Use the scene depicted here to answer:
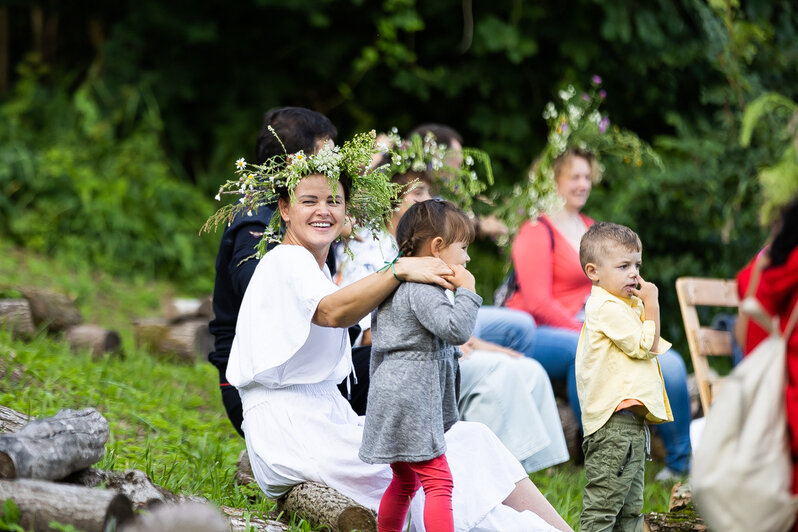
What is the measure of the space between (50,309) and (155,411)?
1484 mm

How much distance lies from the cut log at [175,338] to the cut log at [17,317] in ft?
2.76

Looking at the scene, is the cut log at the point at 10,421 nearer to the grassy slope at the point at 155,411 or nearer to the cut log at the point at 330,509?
the grassy slope at the point at 155,411

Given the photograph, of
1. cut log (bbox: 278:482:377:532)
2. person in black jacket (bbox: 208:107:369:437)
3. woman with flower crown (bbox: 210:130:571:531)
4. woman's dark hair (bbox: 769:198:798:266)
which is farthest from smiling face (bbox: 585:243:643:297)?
person in black jacket (bbox: 208:107:369:437)

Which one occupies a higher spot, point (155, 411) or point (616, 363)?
point (616, 363)

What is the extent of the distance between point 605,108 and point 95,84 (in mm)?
5044

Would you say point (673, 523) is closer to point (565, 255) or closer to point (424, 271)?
point (424, 271)

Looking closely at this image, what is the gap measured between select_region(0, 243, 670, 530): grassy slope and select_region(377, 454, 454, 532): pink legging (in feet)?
1.04

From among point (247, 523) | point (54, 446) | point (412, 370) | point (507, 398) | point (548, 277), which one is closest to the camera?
point (54, 446)

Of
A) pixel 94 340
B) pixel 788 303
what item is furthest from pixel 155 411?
pixel 788 303

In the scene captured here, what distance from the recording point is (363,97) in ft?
30.7

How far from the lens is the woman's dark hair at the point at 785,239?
2352 millimetres

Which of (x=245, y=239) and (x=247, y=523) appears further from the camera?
(x=245, y=239)

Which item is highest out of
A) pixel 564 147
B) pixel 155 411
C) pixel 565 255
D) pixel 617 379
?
pixel 564 147

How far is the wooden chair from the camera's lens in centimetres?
470
